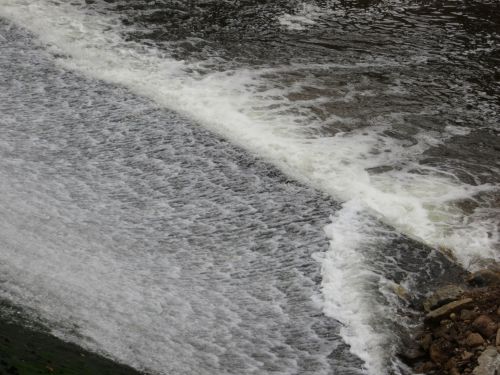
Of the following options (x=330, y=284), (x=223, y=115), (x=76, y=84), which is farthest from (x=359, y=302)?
(x=76, y=84)

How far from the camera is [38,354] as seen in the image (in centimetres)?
486

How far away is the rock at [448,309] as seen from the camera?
600cm

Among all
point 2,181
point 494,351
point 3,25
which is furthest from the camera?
point 3,25

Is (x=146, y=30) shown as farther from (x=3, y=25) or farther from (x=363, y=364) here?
(x=363, y=364)

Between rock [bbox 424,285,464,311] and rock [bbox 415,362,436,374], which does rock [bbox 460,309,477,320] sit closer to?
rock [bbox 424,285,464,311]

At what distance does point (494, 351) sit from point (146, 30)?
7973 millimetres

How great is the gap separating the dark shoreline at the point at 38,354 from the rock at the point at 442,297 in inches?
106

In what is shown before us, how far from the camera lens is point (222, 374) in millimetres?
5406

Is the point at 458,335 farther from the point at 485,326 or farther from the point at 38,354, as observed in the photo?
the point at 38,354

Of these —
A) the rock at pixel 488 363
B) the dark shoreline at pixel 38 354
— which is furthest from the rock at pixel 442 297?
the dark shoreline at pixel 38 354

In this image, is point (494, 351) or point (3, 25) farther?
point (3, 25)

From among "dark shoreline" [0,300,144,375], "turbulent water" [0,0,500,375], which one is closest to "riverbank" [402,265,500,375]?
"turbulent water" [0,0,500,375]

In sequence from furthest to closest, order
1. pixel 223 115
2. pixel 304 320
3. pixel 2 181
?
1. pixel 223 115
2. pixel 2 181
3. pixel 304 320

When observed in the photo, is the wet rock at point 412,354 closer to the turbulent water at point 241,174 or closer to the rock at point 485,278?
the turbulent water at point 241,174
